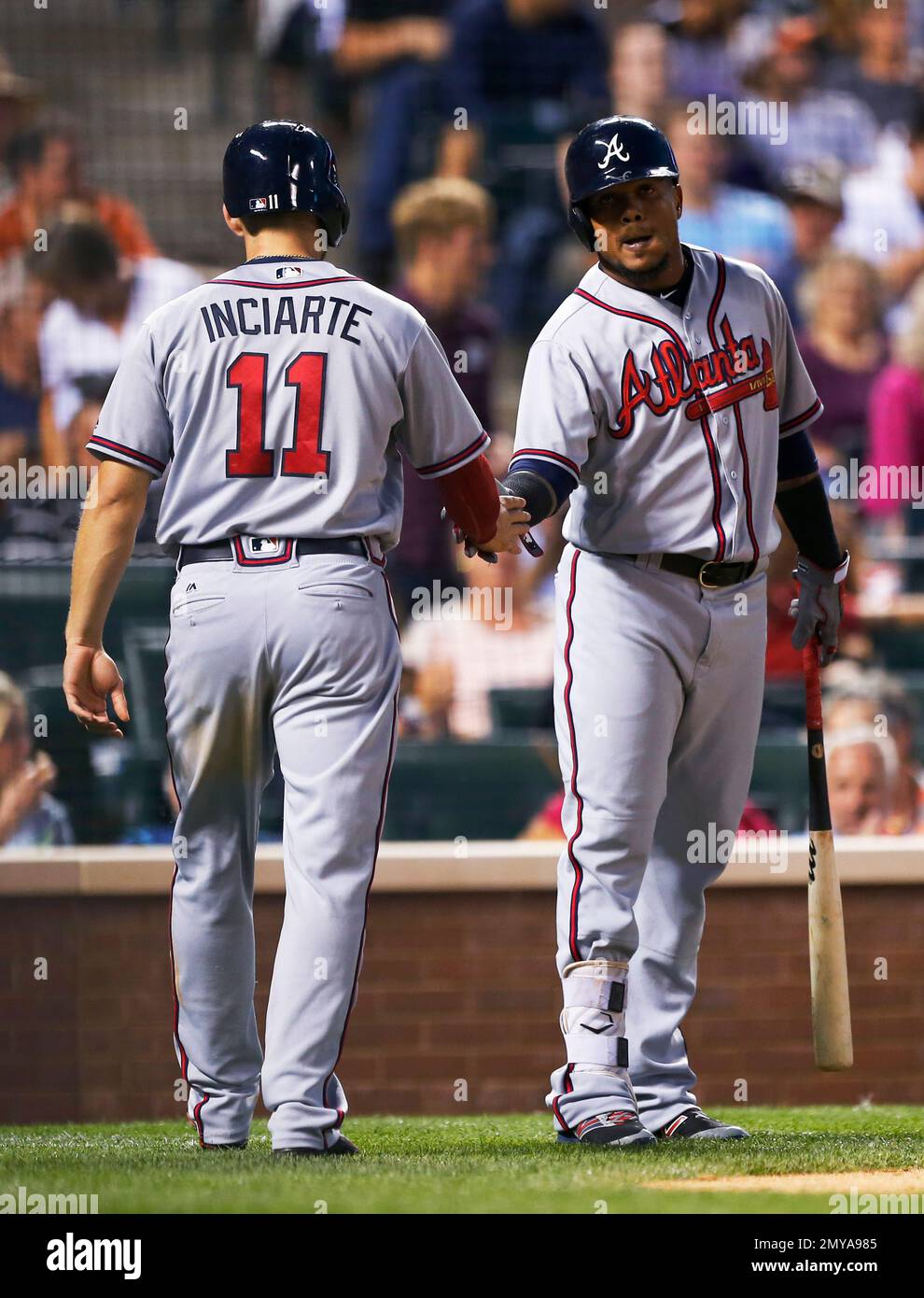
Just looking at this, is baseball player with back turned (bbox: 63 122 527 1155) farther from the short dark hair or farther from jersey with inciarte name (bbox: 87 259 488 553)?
the short dark hair

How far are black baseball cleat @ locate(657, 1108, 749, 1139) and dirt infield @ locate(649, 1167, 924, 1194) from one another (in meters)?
0.48

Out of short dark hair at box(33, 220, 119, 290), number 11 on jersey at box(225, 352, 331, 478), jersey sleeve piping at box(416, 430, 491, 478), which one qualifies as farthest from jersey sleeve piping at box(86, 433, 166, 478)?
short dark hair at box(33, 220, 119, 290)

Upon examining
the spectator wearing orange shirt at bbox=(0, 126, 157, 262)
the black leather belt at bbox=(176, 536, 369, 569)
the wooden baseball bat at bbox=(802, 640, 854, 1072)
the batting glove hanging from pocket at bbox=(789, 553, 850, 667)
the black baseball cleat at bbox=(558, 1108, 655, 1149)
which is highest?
the spectator wearing orange shirt at bbox=(0, 126, 157, 262)

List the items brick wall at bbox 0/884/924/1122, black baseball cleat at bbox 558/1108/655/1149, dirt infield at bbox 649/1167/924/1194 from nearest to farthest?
dirt infield at bbox 649/1167/924/1194
black baseball cleat at bbox 558/1108/655/1149
brick wall at bbox 0/884/924/1122

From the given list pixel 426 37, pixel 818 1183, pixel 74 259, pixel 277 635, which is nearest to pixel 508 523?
pixel 277 635

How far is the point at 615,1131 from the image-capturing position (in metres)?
3.59

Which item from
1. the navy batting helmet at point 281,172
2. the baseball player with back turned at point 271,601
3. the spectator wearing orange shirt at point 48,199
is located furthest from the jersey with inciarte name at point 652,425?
the spectator wearing orange shirt at point 48,199

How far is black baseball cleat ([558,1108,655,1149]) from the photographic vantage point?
3.59 m

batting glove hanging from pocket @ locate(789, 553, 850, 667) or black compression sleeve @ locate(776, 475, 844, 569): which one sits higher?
black compression sleeve @ locate(776, 475, 844, 569)

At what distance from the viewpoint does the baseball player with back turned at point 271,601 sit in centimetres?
339

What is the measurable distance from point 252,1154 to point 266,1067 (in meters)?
0.15

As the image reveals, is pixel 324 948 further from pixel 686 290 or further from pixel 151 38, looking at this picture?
pixel 151 38
